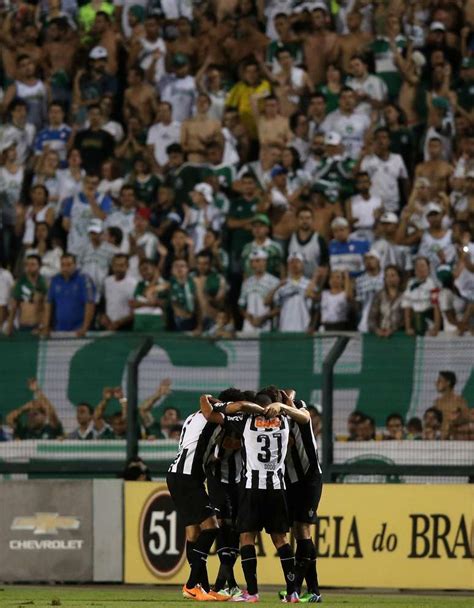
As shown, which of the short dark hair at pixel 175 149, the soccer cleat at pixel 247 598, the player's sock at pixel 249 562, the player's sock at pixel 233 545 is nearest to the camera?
the player's sock at pixel 249 562

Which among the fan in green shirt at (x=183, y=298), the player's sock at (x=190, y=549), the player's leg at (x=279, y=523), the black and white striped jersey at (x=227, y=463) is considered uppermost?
the fan in green shirt at (x=183, y=298)

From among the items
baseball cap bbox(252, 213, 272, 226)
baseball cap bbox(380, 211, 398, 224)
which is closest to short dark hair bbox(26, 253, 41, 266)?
baseball cap bbox(252, 213, 272, 226)

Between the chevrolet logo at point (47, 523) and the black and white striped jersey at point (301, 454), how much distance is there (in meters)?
Result: 4.39

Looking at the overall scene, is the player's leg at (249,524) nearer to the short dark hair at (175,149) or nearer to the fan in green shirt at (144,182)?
the fan in green shirt at (144,182)

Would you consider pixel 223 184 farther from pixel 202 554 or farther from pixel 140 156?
pixel 202 554

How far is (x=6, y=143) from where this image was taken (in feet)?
76.2

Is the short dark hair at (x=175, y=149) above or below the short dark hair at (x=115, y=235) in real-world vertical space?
above

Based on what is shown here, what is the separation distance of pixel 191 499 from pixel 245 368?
115 inches

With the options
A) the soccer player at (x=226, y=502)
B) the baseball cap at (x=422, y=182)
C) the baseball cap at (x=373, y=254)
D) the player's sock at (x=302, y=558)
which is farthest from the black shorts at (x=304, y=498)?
the baseball cap at (x=422, y=182)

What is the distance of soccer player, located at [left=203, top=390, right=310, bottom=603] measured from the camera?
13930 mm

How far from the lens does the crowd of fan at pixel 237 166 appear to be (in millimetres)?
19812

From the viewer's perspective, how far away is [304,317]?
1953cm

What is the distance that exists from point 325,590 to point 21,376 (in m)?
3.91

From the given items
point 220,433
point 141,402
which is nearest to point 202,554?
point 220,433
